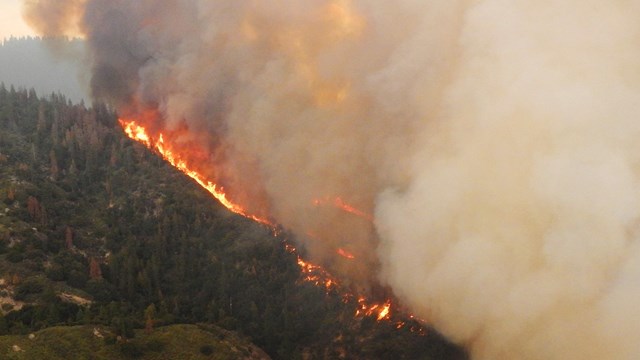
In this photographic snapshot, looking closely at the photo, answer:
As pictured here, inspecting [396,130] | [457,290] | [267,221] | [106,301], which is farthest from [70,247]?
[457,290]

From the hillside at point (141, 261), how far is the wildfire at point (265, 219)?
1.71 meters

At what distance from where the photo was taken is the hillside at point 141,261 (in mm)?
87000

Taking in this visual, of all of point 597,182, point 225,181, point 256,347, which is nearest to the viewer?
point 597,182

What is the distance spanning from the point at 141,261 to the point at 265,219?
26.1 m

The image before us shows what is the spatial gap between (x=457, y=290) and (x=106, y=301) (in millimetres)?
51445

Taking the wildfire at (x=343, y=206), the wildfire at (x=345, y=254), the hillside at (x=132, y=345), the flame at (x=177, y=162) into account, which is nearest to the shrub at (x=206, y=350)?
the hillside at (x=132, y=345)

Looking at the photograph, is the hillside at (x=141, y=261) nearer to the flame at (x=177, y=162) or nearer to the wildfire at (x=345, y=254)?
the flame at (x=177, y=162)

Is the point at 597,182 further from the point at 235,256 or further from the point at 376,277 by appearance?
the point at 235,256

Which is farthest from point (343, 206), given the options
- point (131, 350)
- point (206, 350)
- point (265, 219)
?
point (131, 350)

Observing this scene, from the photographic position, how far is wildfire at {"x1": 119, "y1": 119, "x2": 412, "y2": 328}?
9556 cm

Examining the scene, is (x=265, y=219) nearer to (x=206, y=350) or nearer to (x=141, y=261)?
(x=141, y=261)

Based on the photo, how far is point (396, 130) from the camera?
92.6 m

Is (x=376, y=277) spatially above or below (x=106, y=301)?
above

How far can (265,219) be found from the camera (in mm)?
122562
